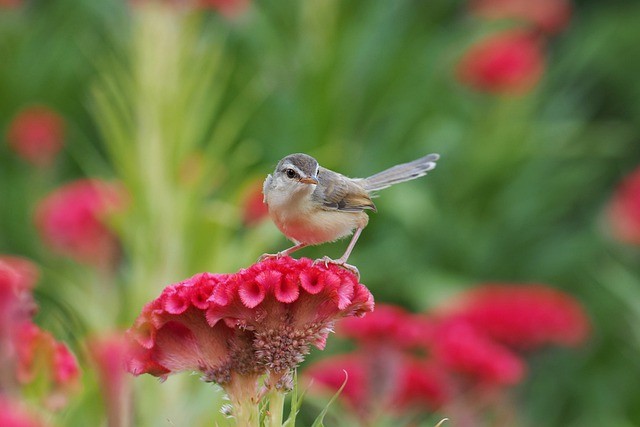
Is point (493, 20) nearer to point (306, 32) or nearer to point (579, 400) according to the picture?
point (306, 32)

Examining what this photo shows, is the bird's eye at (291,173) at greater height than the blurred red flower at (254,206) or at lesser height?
lesser

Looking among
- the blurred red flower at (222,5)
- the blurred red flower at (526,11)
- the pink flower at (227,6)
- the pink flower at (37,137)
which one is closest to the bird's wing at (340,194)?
the blurred red flower at (222,5)

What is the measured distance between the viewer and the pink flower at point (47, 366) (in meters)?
1.95

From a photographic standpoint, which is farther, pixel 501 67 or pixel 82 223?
pixel 501 67

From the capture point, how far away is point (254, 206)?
4.75m

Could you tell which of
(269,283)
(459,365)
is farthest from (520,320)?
(269,283)

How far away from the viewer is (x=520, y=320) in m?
3.77

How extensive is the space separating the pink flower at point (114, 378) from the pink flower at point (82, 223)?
3064 mm

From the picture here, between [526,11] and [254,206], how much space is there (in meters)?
2.76

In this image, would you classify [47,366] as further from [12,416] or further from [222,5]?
[222,5]

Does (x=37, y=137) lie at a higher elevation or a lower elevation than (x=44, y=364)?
higher

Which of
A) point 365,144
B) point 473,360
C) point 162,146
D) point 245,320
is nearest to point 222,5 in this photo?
point 365,144

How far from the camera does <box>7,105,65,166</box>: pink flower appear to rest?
6273mm

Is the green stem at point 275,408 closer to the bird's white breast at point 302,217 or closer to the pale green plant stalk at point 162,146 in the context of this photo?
the bird's white breast at point 302,217
